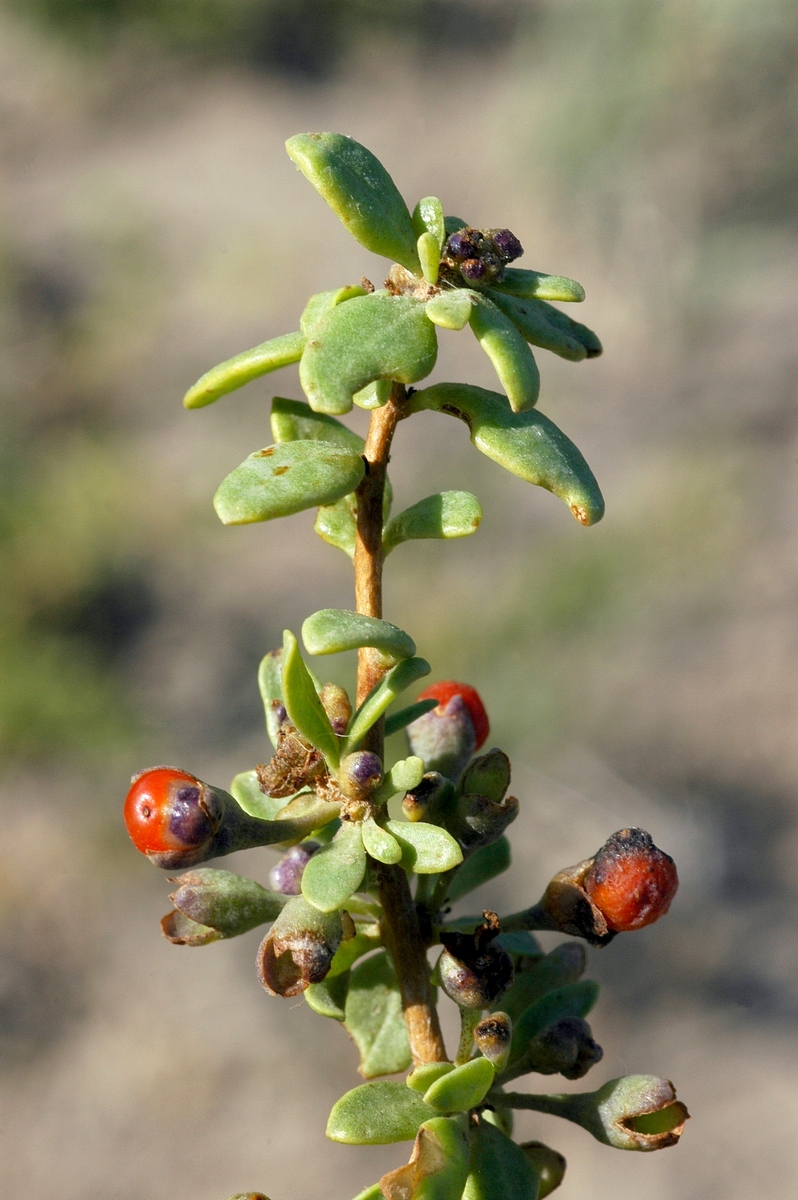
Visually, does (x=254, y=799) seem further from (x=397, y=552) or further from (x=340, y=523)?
(x=397, y=552)

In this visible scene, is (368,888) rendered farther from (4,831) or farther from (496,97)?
(496,97)

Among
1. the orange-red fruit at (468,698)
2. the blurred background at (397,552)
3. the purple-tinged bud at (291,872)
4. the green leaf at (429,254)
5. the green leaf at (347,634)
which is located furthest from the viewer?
the blurred background at (397,552)

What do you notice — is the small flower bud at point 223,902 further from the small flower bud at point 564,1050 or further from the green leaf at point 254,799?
the small flower bud at point 564,1050

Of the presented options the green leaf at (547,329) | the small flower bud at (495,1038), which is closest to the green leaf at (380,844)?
the small flower bud at (495,1038)

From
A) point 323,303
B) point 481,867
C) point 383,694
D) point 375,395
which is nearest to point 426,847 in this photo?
point 383,694

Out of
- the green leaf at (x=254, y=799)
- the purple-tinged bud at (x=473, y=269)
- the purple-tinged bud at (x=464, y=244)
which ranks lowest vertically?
the green leaf at (x=254, y=799)

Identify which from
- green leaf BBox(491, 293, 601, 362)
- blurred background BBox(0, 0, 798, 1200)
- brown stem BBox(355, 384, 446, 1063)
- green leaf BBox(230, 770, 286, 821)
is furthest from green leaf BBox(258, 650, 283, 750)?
blurred background BBox(0, 0, 798, 1200)

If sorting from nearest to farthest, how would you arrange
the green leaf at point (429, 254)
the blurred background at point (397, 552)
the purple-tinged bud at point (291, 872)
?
the green leaf at point (429, 254) < the purple-tinged bud at point (291, 872) < the blurred background at point (397, 552)
